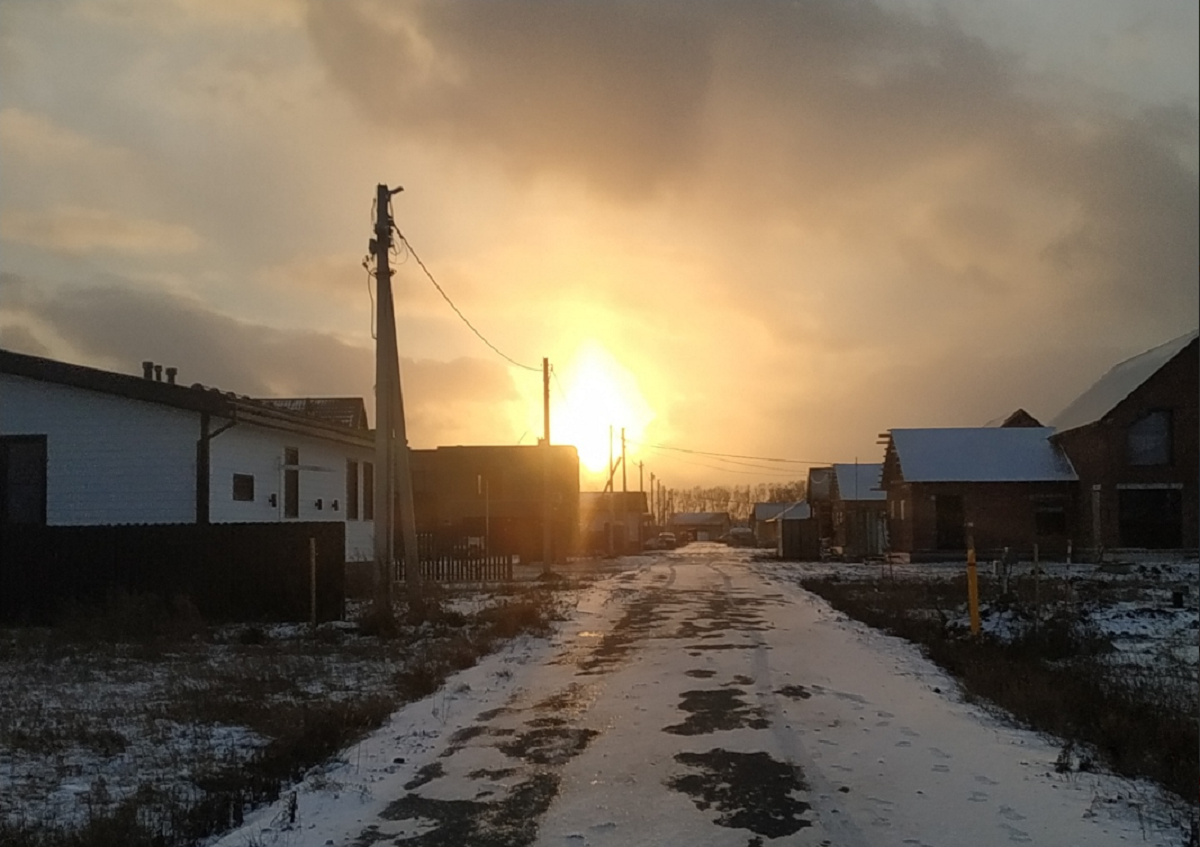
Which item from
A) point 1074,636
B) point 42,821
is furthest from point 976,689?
point 42,821

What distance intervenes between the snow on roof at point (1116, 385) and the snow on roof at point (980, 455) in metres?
1.57

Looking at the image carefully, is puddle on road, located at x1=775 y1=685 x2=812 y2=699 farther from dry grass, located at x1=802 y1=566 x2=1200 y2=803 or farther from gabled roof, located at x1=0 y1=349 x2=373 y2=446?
gabled roof, located at x1=0 y1=349 x2=373 y2=446

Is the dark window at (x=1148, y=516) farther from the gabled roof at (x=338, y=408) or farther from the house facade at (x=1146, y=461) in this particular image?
the gabled roof at (x=338, y=408)

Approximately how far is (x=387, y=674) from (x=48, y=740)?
4.58 meters

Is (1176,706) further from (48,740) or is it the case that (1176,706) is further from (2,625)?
(2,625)

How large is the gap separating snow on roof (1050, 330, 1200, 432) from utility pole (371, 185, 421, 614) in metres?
35.2

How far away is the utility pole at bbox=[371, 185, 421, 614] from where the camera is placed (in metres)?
18.0

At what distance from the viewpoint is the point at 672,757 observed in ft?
→ 27.1

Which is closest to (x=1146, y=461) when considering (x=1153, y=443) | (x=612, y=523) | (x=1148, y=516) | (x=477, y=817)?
(x=1153, y=443)

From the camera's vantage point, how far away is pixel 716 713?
10031 millimetres

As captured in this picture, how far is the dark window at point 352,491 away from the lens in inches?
1193

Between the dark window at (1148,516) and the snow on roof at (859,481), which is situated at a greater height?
the snow on roof at (859,481)

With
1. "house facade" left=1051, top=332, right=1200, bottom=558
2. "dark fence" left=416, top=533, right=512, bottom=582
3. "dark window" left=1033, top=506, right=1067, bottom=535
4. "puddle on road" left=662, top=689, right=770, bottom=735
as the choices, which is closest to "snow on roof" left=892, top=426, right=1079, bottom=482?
"dark window" left=1033, top=506, right=1067, bottom=535

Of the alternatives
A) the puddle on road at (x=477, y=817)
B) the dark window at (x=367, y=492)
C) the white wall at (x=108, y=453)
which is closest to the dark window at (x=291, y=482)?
the white wall at (x=108, y=453)
